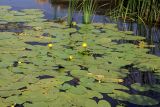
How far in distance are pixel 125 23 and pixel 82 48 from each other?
197cm

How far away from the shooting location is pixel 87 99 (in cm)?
339

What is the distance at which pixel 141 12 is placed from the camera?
6.75 m

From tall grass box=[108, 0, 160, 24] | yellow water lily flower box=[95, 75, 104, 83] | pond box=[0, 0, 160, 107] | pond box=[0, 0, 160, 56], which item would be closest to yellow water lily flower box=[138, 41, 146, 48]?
pond box=[0, 0, 160, 107]

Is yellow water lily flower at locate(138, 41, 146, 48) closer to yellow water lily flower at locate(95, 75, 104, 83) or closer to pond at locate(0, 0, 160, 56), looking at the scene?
pond at locate(0, 0, 160, 56)

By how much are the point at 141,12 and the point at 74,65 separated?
9.58 ft

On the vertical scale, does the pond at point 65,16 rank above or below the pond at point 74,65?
above

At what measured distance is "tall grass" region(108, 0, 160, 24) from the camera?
651 centimetres

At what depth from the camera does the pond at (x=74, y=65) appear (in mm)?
3463

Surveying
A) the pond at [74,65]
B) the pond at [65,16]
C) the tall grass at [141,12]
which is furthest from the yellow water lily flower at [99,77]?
the tall grass at [141,12]

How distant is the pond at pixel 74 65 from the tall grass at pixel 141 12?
341 mm

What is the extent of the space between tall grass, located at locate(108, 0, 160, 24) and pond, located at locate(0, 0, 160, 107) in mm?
341

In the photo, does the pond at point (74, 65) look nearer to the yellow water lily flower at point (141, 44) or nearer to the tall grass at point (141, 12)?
the yellow water lily flower at point (141, 44)

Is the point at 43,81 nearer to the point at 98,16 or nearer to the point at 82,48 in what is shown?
the point at 82,48

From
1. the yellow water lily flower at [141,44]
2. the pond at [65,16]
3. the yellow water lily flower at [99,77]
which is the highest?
the pond at [65,16]
